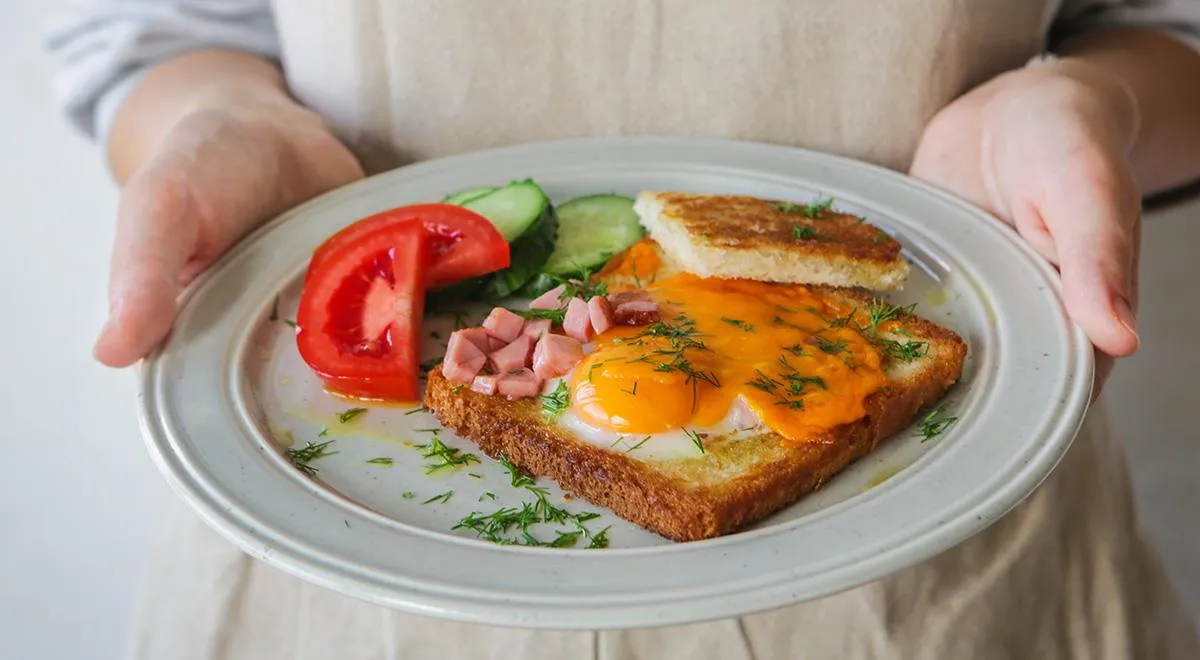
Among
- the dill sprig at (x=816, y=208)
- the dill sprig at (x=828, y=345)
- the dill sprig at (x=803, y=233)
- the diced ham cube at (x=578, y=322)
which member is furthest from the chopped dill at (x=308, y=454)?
the dill sprig at (x=816, y=208)

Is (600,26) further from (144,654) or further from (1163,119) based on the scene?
(144,654)

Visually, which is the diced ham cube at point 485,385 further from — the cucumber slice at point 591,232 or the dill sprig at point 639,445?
the cucumber slice at point 591,232

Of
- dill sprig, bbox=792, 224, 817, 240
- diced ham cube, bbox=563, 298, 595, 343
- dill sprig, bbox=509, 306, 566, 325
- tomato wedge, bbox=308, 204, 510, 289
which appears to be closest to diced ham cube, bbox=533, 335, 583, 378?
diced ham cube, bbox=563, 298, 595, 343

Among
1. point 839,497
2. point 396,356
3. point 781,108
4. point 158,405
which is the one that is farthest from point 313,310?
point 781,108

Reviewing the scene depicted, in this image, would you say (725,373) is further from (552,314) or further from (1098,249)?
(1098,249)

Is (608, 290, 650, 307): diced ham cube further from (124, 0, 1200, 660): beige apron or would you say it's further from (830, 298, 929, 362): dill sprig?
(124, 0, 1200, 660): beige apron

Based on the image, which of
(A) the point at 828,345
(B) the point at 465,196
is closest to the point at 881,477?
(A) the point at 828,345
